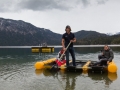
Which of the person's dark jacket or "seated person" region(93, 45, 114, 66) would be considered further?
the person's dark jacket

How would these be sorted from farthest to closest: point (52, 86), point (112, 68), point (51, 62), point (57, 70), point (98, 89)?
1. point (51, 62)
2. point (57, 70)
3. point (112, 68)
4. point (52, 86)
5. point (98, 89)

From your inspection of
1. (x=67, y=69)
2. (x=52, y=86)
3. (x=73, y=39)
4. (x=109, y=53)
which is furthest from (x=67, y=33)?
(x=52, y=86)

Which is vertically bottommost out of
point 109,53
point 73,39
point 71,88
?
point 71,88

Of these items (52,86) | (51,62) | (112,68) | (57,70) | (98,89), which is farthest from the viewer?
(51,62)

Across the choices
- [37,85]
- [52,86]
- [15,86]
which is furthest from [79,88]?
[15,86]

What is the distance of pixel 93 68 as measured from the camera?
42.3 feet

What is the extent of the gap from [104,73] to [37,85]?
5.55 meters

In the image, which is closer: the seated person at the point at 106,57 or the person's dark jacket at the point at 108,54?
the seated person at the point at 106,57

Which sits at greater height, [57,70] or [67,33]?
[67,33]

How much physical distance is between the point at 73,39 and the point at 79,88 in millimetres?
5170

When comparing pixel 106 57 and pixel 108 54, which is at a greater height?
pixel 108 54

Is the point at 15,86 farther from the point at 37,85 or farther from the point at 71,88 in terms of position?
the point at 71,88

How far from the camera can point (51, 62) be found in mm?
16484

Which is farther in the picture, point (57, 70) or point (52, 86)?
point (57, 70)
